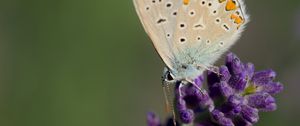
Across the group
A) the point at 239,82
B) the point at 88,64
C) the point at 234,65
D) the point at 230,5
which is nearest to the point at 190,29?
the point at 230,5

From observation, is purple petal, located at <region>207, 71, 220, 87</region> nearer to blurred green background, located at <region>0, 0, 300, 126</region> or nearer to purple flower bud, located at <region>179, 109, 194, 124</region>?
purple flower bud, located at <region>179, 109, 194, 124</region>

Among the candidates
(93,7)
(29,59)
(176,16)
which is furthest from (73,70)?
(176,16)

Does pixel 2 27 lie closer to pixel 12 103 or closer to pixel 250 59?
pixel 12 103

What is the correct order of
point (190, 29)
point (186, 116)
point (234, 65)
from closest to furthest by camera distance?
point (186, 116)
point (234, 65)
point (190, 29)

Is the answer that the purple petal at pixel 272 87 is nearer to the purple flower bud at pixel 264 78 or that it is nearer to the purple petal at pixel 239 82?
the purple flower bud at pixel 264 78

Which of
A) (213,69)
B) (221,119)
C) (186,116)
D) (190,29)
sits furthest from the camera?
(190,29)

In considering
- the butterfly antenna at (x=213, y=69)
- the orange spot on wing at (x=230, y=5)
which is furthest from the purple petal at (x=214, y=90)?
the orange spot on wing at (x=230, y=5)

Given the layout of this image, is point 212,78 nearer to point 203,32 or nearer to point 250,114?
point 203,32
